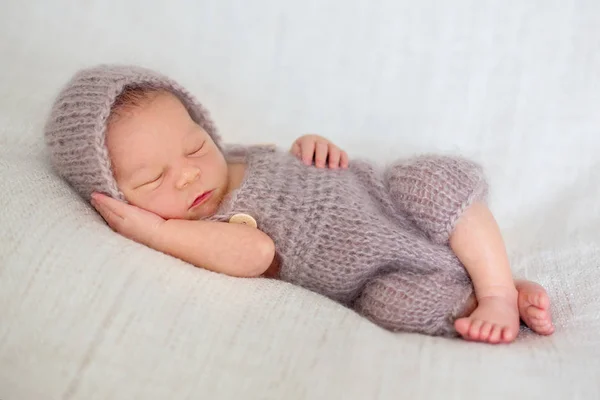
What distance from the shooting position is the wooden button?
1171mm

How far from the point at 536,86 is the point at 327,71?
1.58 feet

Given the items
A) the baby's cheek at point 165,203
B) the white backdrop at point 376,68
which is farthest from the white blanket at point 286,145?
the baby's cheek at point 165,203

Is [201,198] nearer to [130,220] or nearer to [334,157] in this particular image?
[130,220]

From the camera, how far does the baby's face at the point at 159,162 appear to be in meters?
1.18

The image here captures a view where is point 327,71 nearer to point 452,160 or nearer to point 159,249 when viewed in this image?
point 452,160

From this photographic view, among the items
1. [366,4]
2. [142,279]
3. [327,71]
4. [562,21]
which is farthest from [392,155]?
[142,279]

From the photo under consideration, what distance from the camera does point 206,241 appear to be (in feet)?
3.65

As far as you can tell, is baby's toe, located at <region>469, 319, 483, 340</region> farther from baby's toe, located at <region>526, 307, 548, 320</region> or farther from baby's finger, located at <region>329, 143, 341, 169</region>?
baby's finger, located at <region>329, 143, 341, 169</region>

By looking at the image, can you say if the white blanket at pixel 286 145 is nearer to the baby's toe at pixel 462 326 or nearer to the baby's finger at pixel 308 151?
the baby's toe at pixel 462 326

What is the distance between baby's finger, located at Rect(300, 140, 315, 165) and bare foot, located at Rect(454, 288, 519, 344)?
40 centimetres

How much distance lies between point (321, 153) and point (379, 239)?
24 centimetres

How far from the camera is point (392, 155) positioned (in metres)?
1.62

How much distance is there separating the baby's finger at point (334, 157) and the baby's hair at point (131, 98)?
1.08 ft

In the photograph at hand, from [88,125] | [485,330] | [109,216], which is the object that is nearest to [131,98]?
[88,125]
